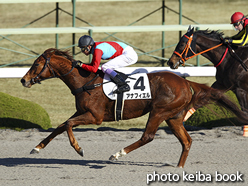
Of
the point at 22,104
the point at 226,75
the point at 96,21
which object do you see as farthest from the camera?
the point at 96,21

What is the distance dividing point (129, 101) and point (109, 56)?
0.65 meters

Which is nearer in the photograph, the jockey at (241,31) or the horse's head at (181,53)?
the horse's head at (181,53)

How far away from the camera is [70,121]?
18.1 feet

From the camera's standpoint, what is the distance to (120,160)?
20.1 feet

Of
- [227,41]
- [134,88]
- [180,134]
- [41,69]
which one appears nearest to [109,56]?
[134,88]

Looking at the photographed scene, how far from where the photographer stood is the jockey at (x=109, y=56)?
18.3 feet

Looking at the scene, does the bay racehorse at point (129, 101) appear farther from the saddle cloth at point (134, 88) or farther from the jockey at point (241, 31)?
the jockey at point (241, 31)

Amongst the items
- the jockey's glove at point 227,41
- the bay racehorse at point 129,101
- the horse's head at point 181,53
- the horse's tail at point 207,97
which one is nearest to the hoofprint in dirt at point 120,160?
the bay racehorse at point 129,101

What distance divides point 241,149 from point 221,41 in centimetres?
183

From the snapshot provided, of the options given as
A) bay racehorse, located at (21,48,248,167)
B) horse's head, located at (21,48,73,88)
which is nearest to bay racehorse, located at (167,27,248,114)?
bay racehorse, located at (21,48,248,167)

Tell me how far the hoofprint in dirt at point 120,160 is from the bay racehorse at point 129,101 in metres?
0.34

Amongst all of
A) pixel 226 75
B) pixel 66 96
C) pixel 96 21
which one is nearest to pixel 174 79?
pixel 226 75

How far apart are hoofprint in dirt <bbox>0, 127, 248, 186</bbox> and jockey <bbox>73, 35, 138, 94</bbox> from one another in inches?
42.3

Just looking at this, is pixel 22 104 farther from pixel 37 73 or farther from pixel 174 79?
pixel 174 79
